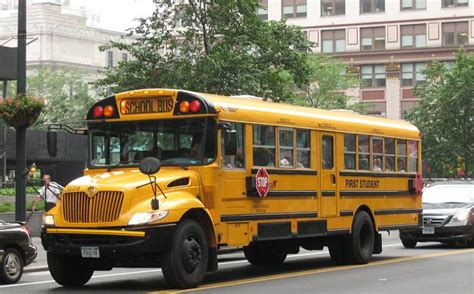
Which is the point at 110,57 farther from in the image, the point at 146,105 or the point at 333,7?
the point at 146,105

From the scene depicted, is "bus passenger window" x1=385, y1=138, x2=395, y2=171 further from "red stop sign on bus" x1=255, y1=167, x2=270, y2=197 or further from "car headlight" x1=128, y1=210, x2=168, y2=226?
"car headlight" x1=128, y1=210, x2=168, y2=226

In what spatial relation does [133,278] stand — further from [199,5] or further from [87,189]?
[199,5]

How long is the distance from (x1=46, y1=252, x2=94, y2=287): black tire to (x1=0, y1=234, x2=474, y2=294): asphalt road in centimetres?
14

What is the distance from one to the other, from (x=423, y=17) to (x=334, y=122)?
197 ft

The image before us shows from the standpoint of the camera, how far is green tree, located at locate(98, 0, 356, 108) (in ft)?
95.6

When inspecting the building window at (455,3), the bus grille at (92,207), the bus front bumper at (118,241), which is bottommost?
the bus front bumper at (118,241)

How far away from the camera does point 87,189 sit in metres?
12.9

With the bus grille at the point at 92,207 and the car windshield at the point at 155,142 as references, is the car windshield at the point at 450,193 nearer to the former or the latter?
the car windshield at the point at 155,142

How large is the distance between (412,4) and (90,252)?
2592 inches

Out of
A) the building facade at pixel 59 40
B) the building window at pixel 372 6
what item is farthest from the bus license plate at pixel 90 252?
the building facade at pixel 59 40

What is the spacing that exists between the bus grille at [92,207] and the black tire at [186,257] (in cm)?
89

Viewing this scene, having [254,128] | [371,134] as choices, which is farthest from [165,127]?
[371,134]

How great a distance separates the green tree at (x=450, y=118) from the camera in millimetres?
46969

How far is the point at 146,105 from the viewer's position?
1413 cm
